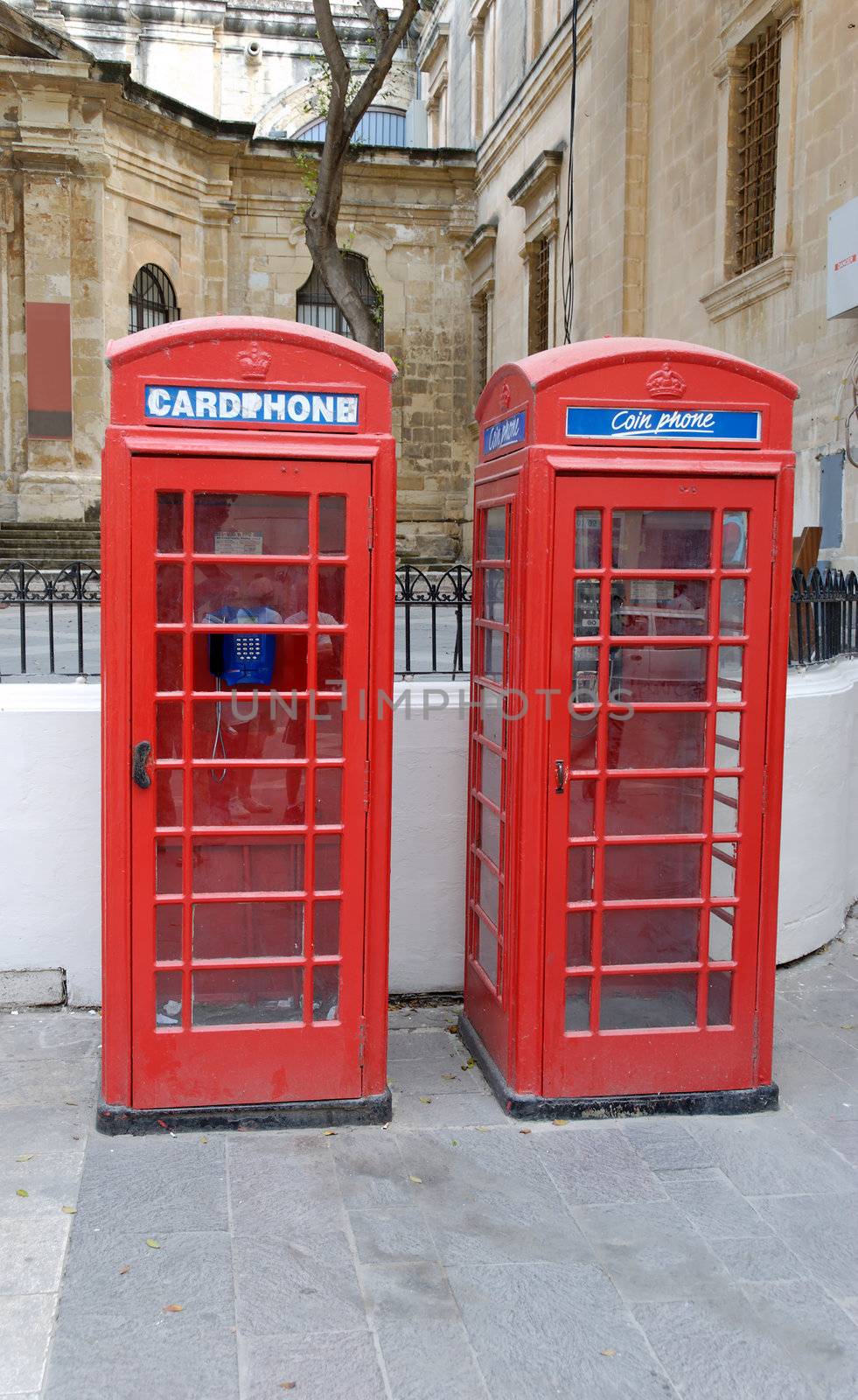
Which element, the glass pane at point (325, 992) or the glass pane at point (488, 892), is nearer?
the glass pane at point (325, 992)

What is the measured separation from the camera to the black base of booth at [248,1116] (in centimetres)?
397

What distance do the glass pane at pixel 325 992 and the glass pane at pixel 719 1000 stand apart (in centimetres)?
130

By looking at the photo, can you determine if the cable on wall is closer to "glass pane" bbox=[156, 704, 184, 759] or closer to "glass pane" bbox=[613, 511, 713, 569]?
"glass pane" bbox=[613, 511, 713, 569]

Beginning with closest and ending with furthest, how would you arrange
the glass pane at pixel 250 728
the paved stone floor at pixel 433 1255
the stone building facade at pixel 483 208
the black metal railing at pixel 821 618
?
the paved stone floor at pixel 433 1255 → the glass pane at pixel 250 728 → the black metal railing at pixel 821 618 → the stone building facade at pixel 483 208

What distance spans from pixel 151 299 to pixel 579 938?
19834 millimetres

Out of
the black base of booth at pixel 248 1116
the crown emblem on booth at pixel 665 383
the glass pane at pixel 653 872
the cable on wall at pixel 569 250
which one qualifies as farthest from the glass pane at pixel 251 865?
the cable on wall at pixel 569 250

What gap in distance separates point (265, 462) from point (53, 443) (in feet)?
56.6

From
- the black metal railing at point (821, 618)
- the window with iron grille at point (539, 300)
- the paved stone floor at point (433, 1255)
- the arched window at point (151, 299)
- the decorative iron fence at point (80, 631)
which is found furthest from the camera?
the arched window at point (151, 299)

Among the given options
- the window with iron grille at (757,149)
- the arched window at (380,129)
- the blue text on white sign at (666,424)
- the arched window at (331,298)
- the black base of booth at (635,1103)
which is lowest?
the black base of booth at (635,1103)

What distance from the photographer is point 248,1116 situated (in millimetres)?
4023

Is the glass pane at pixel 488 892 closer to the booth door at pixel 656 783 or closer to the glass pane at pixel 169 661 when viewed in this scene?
the booth door at pixel 656 783

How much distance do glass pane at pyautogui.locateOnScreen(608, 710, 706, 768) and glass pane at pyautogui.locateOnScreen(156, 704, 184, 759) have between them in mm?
1447

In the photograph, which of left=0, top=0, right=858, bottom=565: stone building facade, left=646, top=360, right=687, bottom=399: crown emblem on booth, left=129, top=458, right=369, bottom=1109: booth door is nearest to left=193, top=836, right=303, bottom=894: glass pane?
left=129, top=458, right=369, bottom=1109: booth door

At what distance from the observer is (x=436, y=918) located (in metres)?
5.23
